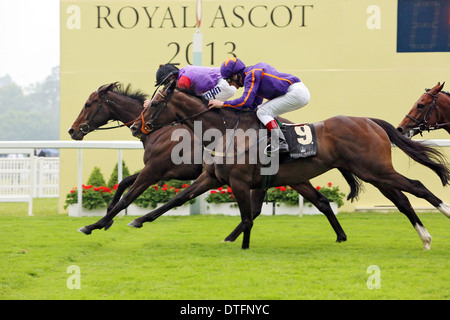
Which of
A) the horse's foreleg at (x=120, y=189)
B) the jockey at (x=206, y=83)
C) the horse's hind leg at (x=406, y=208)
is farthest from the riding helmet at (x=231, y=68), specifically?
the horse's foreleg at (x=120, y=189)

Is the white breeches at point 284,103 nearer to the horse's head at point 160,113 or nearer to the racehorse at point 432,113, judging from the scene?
the horse's head at point 160,113

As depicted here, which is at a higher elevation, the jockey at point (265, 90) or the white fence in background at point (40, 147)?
the jockey at point (265, 90)

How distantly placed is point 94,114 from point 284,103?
2459 millimetres

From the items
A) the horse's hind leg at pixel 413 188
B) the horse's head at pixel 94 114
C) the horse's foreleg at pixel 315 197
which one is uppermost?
the horse's head at pixel 94 114

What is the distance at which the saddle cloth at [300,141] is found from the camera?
5.81 meters

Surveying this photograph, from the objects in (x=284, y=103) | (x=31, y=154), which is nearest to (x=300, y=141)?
(x=284, y=103)

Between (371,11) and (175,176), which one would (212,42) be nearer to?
(371,11)

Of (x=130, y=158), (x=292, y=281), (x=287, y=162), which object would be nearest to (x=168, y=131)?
(x=287, y=162)

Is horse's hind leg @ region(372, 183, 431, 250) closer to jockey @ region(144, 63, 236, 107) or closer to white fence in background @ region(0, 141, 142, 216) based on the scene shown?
jockey @ region(144, 63, 236, 107)

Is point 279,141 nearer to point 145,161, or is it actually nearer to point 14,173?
point 145,161

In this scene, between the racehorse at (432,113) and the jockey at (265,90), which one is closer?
the jockey at (265,90)

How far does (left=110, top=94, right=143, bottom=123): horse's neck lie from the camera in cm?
726

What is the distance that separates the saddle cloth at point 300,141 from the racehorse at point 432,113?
168 cm

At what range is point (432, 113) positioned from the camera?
276 inches
